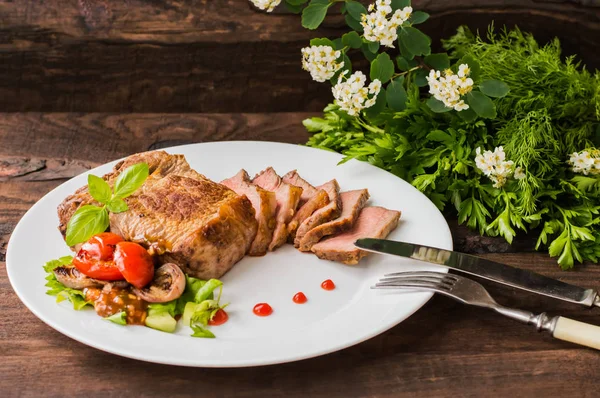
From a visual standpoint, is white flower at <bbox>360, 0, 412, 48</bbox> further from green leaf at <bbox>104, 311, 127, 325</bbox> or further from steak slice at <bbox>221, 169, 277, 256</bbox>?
green leaf at <bbox>104, 311, 127, 325</bbox>

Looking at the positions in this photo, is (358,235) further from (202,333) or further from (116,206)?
(116,206)

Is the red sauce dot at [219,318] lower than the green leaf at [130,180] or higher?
lower

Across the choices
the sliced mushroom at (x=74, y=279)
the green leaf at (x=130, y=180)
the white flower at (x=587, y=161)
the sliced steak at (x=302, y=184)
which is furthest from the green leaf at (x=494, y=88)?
the sliced mushroom at (x=74, y=279)

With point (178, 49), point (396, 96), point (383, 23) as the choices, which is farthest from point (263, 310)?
point (178, 49)

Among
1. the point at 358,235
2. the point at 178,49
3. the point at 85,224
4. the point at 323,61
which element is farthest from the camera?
the point at 178,49

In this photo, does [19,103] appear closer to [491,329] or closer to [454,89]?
[454,89]

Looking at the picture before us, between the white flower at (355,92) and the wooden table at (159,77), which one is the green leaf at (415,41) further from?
the wooden table at (159,77)

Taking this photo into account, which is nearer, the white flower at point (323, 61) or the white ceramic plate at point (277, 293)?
the white ceramic plate at point (277, 293)

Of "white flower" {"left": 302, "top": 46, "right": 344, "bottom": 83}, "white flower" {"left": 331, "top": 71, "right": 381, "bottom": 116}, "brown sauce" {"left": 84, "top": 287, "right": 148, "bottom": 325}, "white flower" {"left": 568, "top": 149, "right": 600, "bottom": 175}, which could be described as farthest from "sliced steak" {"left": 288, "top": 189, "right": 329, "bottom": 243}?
"white flower" {"left": 568, "top": 149, "right": 600, "bottom": 175}
